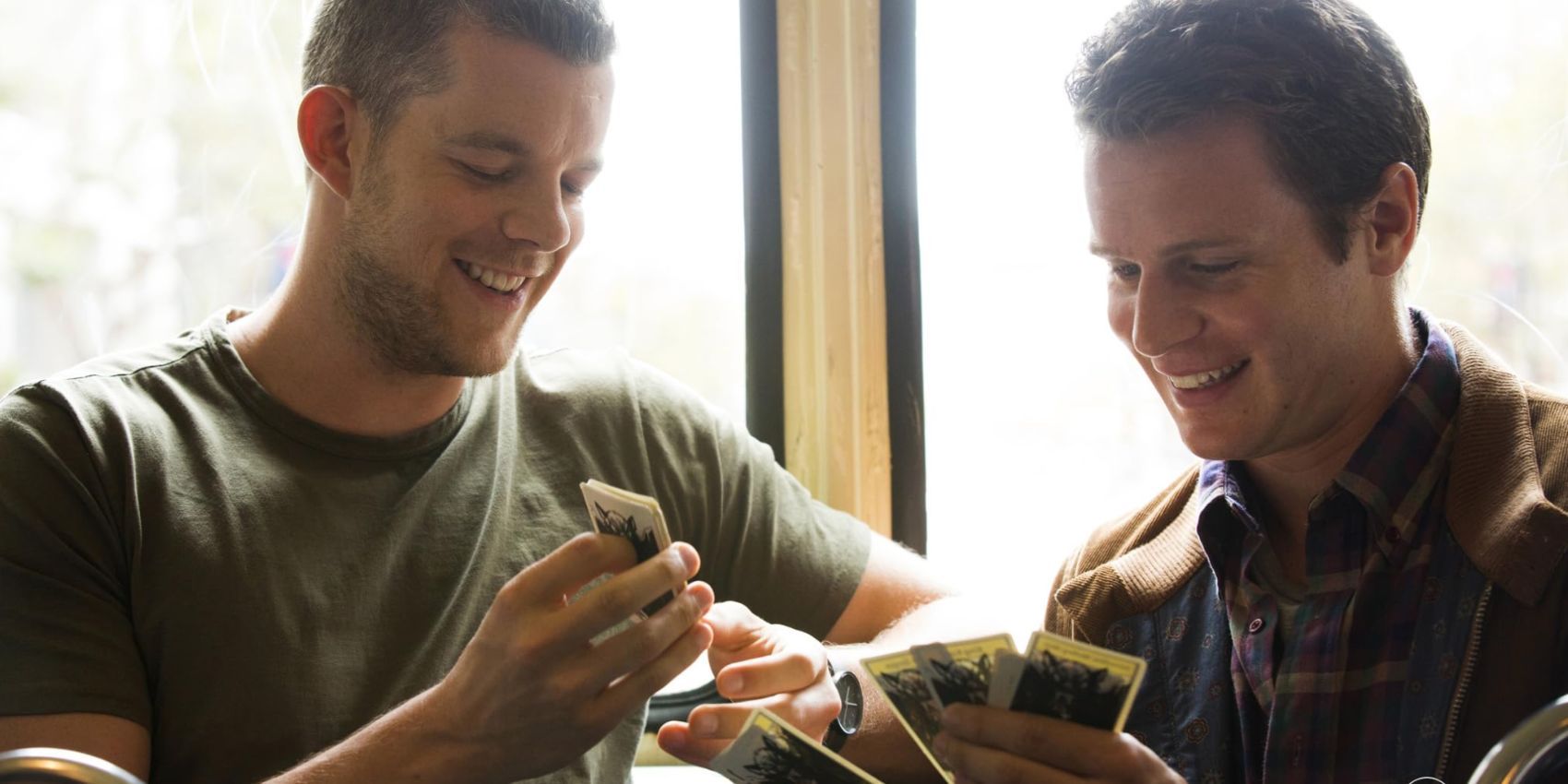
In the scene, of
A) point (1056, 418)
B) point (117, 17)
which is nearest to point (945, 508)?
point (1056, 418)

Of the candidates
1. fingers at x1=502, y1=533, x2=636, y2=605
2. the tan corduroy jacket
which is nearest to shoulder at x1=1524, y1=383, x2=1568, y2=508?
the tan corduroy jacket

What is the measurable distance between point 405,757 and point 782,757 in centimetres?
45

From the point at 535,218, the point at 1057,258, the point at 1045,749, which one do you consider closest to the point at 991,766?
the point at 1045,749

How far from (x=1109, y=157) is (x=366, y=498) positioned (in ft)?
3.69

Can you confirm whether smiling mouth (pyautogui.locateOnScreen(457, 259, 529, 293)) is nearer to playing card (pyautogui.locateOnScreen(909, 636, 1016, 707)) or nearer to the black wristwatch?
the black wristwatch

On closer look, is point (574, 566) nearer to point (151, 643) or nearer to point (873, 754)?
point (151, 643)

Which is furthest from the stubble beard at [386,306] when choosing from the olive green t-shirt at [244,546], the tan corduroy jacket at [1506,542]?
the tan corduroy jacket at [1506,542]

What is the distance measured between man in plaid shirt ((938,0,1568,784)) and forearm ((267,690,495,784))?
0.87 meters

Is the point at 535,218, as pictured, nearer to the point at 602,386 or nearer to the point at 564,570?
the point at 602,386

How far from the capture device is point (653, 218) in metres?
2.66

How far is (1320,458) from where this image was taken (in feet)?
5.29

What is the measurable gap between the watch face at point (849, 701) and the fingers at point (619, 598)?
55 centimetres

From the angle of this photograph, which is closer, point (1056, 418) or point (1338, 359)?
point (1338, 359)

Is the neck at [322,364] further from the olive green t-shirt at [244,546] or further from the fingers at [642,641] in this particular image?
the fingers at [642,641]
